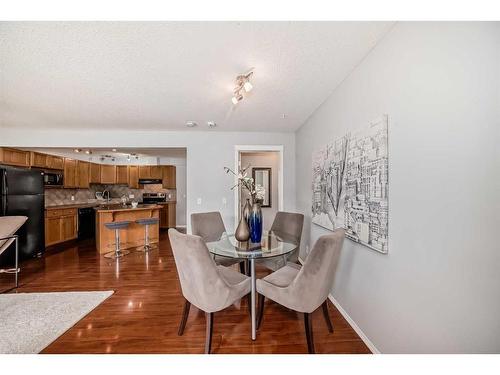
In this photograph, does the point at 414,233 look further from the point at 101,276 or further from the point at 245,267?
the point at 101,276

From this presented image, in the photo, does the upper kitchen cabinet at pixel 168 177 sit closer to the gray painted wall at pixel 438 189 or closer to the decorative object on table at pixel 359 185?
the decorative object on table at pixel 359 185

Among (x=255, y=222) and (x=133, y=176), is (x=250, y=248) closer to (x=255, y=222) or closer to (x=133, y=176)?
(x=255, y=222)

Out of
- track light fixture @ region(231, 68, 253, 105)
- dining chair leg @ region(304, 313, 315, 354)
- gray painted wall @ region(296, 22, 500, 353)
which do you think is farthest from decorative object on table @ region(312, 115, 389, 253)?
track light fixture @ region(231, 68, 253, 105)

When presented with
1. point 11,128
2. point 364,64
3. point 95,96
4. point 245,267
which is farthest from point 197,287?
point 11,128

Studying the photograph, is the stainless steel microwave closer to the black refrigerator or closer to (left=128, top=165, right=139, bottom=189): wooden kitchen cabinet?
the black refrigerator

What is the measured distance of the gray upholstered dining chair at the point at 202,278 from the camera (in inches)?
58.4

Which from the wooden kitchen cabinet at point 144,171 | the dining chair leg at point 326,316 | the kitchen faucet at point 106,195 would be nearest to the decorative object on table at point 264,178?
the wooden kitchen cabinet at point 144,171

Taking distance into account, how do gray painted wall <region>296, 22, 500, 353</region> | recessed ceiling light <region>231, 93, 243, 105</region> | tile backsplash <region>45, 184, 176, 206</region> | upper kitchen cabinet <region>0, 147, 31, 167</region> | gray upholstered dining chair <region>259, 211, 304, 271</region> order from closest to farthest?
gray painted wall <region>296, 22, 500, 353</region> → recessed ceiling light <region>231, 93, 243, 105</region> → gray upholstered dining chair <region>259, 211, 304, 271</region> → upper kitchen cabinet <region>0, 147, 31, 167</region> → tile backsplash <region>45, 184, 176, 206</region>

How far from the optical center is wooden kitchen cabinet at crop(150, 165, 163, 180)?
22.0 ft

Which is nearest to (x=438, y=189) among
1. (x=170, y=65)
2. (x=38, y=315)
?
(x=170, y=65)

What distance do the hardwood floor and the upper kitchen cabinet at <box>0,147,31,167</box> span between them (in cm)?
207

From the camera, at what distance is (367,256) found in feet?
5.54

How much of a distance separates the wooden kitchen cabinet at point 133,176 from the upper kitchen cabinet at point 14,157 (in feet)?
7.85
